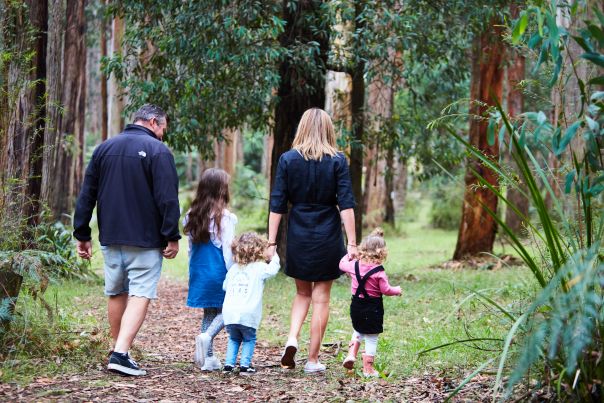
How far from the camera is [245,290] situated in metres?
6.77

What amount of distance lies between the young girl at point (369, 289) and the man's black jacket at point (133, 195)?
1.47m

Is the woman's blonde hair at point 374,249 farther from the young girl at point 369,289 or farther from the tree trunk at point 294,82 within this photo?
the tree trunk at point 294,82

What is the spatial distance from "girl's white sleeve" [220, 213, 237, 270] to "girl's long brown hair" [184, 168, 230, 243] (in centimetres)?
4

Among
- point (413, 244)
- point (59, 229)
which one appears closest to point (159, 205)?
point (59, 229)

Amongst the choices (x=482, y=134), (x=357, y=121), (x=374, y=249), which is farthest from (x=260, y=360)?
(x=482, y=134)

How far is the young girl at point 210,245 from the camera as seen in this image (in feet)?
22.9

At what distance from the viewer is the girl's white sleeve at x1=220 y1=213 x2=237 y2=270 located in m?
6.99

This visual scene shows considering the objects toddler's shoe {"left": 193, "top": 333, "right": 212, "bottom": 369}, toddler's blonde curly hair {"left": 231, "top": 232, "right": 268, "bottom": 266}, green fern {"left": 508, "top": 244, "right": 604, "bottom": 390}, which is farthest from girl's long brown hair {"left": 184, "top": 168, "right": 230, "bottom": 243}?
green fern {"left": 508, "top": 244, "right": 604, "bottom": 390}

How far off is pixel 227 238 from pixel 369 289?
129 cm

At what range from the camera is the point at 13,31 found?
318 inches

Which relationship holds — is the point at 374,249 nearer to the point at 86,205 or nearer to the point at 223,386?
the point at 223,386

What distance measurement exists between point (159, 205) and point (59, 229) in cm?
888

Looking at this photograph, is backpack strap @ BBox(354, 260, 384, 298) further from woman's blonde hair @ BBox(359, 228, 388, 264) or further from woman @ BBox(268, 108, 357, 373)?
woman @ BBox(268, 108, 357, 373)

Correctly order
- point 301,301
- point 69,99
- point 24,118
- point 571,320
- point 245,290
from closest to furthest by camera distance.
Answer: point 571,320 → point 245,290 → point 301,301 → point 24,118 → point 69,99
